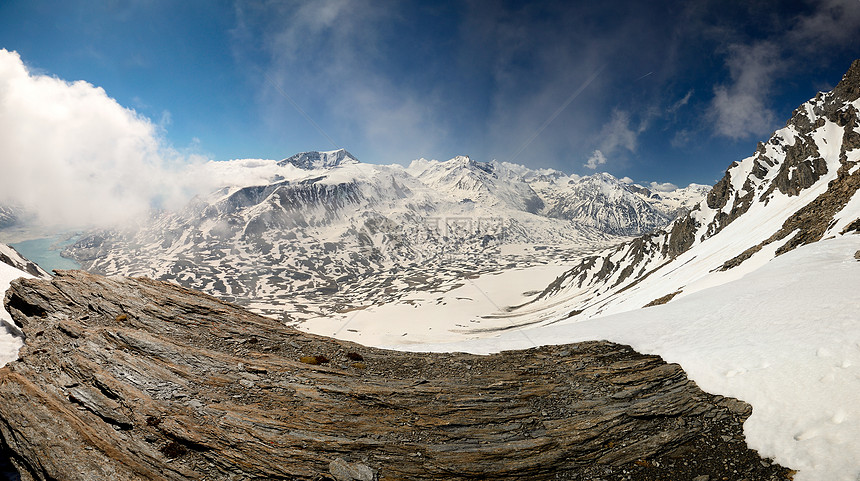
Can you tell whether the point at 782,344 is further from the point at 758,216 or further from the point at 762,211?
the point at 762,211

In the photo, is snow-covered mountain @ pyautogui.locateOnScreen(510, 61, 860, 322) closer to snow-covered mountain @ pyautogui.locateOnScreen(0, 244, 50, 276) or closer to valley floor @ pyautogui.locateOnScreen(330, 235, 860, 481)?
valley floor @ pyautogui.locateOnScreen(330, 235, 860, 481)

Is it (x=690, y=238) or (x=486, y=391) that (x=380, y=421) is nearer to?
(x=486, y=391)

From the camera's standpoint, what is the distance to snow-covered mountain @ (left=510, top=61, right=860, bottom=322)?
119ft

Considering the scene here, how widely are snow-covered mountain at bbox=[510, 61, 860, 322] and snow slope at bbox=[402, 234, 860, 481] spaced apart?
13455 mm

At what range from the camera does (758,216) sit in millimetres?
71250

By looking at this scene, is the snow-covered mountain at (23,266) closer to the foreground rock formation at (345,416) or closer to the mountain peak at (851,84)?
the foreground rock formation at (345,416)

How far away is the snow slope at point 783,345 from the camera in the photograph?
9281 mm

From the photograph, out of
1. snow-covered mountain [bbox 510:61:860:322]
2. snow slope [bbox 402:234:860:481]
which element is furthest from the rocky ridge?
snow slope [bbox 402:234:860:481]

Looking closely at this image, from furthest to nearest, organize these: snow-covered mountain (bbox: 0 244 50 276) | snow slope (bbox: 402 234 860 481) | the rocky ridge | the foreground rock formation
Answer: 1. snow-covered mountain (bbox: 0 244 50 276)
2. the rocky ridge
3. the foreground rock formation
4. snow slope (bbox: 402 234 860 481)

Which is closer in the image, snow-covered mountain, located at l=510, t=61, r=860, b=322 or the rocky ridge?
snow-covered mountain, located at l=510, t=61, r=860, b=322

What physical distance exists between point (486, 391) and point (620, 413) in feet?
17.4

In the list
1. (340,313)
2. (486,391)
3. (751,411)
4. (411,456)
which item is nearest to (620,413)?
(751,411)

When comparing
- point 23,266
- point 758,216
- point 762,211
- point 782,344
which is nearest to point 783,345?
point 782,344

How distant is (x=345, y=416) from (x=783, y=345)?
18183mm
